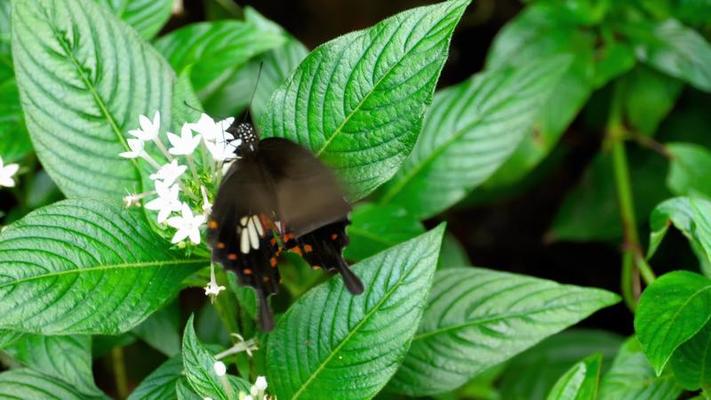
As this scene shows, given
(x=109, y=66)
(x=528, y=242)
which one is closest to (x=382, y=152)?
(x=109, y=66)

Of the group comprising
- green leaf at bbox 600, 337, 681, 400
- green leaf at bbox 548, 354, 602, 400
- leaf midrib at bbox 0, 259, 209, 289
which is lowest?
green leaf at bbox 600, 337, 681, 400

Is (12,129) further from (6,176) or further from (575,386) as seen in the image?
(575,386)

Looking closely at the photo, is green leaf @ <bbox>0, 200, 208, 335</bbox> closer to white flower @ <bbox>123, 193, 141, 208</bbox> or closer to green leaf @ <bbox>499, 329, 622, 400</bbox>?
white flower @ <bbox>123, 193, 141, 208</bbox>

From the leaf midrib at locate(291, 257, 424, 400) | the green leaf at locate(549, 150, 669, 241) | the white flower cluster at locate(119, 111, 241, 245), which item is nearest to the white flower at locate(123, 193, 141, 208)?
the white flower cluster at locate(119, 111, 241, 245)

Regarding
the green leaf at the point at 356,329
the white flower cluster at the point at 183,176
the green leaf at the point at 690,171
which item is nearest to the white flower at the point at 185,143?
the white flower cluster at the point at 183,176

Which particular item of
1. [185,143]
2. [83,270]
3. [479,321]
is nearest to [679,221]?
[479,321]

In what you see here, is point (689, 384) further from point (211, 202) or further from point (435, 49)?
point (211, 202)
